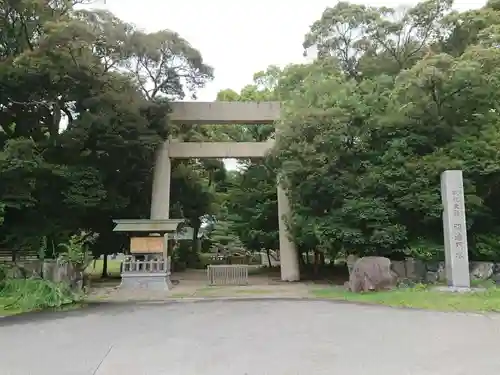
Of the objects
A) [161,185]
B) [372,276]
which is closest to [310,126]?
[372,276]

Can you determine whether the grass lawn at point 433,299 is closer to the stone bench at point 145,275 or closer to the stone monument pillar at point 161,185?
the stone bench at point 145,275

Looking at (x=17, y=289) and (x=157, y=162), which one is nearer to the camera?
(x=17, y=289)

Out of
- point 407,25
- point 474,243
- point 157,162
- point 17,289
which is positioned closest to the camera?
point 17,289

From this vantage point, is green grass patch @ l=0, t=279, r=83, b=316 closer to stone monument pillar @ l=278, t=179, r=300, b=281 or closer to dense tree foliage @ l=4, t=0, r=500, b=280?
dense tree foliage @ l=4, t=0, r=500, b=280

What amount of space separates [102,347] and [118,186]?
13.6m

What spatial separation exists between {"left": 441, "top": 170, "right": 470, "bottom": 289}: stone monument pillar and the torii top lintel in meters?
9.35

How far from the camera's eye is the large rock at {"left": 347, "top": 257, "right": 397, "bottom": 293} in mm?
12078

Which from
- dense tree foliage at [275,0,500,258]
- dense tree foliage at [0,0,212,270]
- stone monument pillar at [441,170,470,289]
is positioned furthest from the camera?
dense tree foliage at [0,0,212,270]

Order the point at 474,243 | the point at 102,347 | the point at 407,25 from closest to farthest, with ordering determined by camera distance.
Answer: the point at 102,347
the point at 474,243
the point at 407,25

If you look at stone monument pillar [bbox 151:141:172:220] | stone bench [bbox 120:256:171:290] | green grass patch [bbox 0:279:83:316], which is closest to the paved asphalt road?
green grass patch [bbox 0:279:83:316]

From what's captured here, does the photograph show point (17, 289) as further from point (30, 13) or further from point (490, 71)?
point (490, 71)

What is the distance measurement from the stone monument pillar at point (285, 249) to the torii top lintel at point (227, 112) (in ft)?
11.5

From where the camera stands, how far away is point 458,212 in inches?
471

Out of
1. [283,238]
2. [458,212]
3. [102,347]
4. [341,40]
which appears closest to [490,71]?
[458,212]
